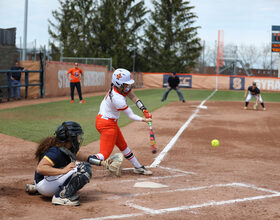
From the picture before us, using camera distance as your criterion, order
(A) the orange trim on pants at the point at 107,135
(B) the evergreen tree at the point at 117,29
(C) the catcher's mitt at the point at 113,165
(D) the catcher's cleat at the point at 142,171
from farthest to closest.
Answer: (B) the evergreen tree at the point at 117,29, (D) the catcher's cleat at the point at 142,171, (A) the orange trim on pants at the point at 107,135, (C) the catcher's mitt at the point at 113,165

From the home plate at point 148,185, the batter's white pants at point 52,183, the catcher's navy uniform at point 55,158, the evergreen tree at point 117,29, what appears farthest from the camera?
the evergreen tree at point 117,29

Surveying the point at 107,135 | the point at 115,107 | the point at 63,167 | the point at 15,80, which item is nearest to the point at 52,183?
the point at 63,167

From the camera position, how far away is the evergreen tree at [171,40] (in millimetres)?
55656

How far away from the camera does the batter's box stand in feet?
16.0

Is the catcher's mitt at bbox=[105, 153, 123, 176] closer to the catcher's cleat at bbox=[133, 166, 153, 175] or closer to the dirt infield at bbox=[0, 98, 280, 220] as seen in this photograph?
the dirt infield at bbox=[0, 98, 280, 220]

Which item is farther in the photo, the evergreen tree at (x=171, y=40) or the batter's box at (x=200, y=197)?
the evergreen tree at (x=171, y=40)

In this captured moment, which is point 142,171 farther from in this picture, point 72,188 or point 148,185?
point 72,188

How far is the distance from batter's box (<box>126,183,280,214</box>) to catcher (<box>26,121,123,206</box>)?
28.6 inches

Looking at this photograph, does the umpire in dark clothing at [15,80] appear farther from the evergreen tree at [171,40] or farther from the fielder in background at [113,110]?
the evergreen tree at [171,40]

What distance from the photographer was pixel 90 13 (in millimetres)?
52156

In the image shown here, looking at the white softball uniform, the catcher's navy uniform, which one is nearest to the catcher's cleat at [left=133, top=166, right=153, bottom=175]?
the white softball uniform

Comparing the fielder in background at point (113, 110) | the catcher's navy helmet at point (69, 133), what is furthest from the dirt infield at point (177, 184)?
the catcher's navy helmet at point (69, 133)

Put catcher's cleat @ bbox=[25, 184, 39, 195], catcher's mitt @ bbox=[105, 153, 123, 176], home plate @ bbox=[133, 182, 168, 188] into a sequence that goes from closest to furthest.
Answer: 1. catcher's cleat @ bbox=[25, 184, 39, 195]
2. catcher's mitt @ bbox=[105, 153, 123, 176]
3. home plate @ bbox=[133, 182, 168, 188]

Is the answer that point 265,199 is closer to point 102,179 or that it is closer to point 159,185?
point 159,185
